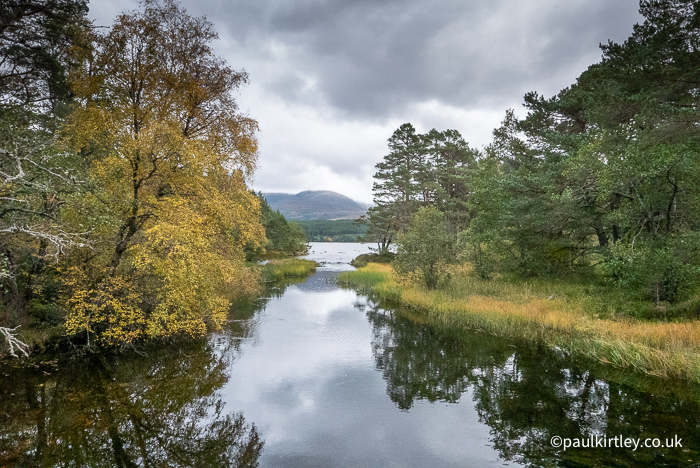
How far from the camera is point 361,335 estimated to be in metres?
18.4

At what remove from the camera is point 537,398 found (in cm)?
1050

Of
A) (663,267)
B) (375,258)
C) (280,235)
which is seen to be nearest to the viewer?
(663,267)

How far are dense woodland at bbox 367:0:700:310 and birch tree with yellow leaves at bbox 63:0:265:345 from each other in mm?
15256

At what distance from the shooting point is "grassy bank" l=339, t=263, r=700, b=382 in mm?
11625

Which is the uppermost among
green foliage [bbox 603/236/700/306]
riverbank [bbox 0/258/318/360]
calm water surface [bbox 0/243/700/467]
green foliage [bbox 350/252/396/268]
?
green foliage [bbox 603/236/700/306]

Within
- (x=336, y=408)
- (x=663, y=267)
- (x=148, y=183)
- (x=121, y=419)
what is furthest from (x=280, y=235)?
(x=663, y=267)

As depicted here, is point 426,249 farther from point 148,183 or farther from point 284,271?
point 284,271

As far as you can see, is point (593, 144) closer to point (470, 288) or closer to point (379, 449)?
point (470, 288)

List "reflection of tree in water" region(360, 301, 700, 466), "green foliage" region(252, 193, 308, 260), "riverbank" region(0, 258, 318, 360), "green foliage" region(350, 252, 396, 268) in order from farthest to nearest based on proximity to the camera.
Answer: "green foliage" region(252, 193, 308, 260)
"green foliage" region(350, 252, 396, 268)
"riverbank" region(0, 258, 318, 360)
"reflection of tree in water" region(360, 301, 700, 466)

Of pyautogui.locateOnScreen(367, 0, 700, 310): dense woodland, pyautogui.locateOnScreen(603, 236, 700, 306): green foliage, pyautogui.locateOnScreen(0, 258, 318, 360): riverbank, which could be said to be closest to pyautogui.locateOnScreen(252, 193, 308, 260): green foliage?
pyautogui.locateOnScreen(367, 0, 700, 310): dense woodland

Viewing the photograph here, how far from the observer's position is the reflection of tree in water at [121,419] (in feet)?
25.1

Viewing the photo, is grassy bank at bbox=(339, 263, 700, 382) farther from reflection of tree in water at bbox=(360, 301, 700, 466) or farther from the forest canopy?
the forest canopy

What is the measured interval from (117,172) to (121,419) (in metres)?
8.94

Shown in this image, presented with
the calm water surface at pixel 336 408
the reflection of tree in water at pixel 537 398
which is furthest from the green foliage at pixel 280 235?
the reflection of tree in water at pixel 537 398
